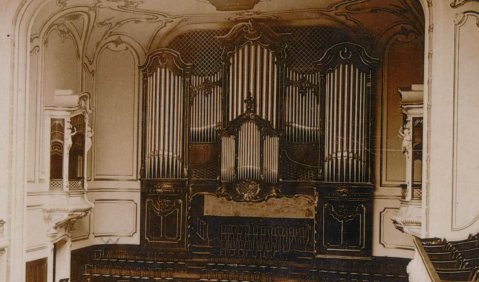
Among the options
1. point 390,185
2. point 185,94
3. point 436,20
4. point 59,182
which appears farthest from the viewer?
point 185,94

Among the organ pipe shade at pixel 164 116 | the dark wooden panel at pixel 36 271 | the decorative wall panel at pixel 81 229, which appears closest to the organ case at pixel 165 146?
the organ pipe shade at pixel 164 116

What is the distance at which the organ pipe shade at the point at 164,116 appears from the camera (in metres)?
9.60

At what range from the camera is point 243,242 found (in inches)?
371

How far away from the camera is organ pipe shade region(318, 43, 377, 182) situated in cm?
888

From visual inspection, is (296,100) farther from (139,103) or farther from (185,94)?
(139,103)

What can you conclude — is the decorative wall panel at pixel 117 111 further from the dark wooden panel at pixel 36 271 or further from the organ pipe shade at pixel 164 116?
the dark wooden panel at pixel 36 271

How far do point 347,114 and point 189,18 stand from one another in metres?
2.70

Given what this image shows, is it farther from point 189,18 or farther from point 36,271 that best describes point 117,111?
point 36,271

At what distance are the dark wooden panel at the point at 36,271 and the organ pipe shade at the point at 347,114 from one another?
390 centimetres

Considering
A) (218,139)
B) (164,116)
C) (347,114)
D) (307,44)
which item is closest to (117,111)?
(164,116)

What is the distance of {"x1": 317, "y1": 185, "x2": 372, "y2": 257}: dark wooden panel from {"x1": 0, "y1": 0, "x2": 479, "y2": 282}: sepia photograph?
2 cm

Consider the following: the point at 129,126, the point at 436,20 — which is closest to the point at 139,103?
the point at 129,126

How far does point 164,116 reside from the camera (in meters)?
9.64

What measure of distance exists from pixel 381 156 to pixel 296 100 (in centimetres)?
142
